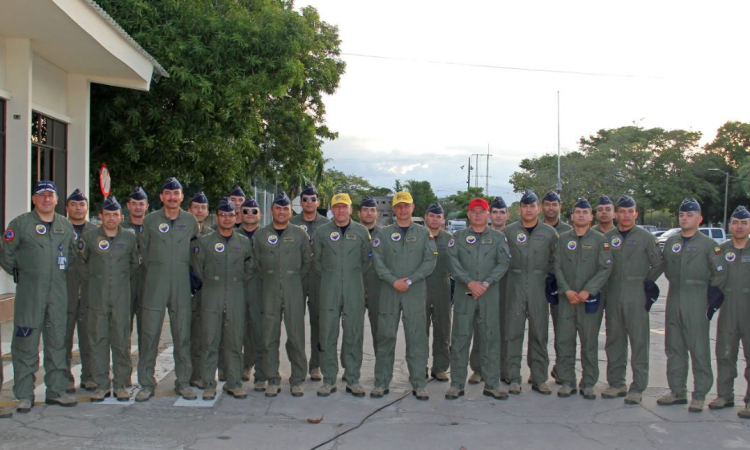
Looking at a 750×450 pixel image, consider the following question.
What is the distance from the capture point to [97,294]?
233 inches

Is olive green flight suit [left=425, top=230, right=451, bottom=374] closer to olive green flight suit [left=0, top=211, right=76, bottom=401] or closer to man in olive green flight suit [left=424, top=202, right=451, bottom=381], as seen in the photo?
man in olive green flight suit [left=424, top=202, right=451, bottom=381]

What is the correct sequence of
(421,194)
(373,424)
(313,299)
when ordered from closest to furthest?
(373,424), (313,299), (421,194)

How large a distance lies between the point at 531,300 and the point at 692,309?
1454 mm

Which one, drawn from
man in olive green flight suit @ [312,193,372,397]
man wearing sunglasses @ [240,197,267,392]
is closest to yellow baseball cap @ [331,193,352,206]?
man in olive green flight suit @ [312,193,372,397]

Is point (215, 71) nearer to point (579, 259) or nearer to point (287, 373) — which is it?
point (287, 373)

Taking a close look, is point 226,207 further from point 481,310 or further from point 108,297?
point 481,310

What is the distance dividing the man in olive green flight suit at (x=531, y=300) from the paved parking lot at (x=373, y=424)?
0.25 meters

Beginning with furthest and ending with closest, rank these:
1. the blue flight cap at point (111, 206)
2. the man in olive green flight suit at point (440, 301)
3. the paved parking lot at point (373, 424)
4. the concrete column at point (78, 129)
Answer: the concrete column at point (78, 129) < the man in olive green flight suit at point (440, 301) < the blue flight cap at point (111, 206) < the paved parking lot at point (373, 424)

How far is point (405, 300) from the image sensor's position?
6.25m

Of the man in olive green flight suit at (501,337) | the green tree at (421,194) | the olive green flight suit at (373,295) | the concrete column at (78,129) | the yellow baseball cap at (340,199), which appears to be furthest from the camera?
the green tree at (421,194)

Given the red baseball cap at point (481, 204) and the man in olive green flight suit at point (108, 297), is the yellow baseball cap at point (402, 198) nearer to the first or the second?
the red baseball cap at point (481, 204)

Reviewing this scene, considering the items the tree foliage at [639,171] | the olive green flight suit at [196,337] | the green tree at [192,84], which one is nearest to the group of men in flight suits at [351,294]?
the olive green flight suit at [196,337]

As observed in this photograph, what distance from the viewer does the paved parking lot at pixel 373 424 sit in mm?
4945

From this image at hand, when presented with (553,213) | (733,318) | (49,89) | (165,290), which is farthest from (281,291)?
(49,89)
